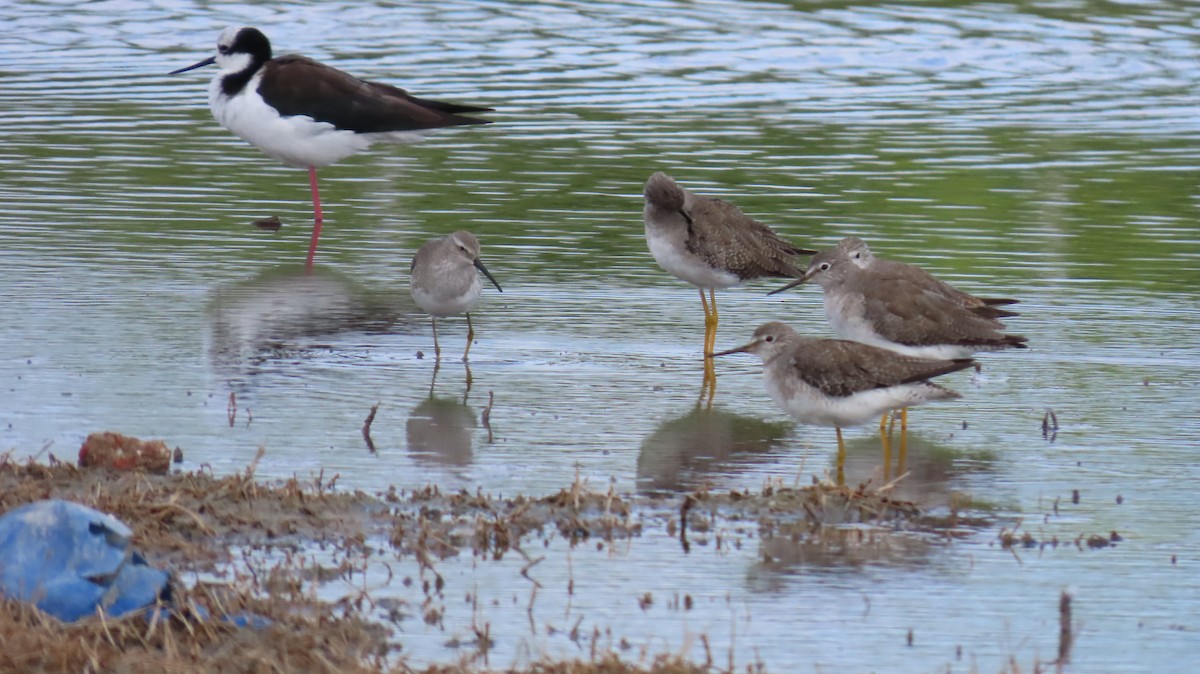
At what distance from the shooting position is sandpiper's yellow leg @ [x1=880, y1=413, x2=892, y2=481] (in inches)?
363

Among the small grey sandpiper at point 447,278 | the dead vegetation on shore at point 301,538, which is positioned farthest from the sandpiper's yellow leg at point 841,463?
the small grey sandpiper at point 447,278

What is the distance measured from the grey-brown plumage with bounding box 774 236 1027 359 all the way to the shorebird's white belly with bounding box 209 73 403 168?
22.8 feet

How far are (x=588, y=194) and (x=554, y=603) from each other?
10211mm

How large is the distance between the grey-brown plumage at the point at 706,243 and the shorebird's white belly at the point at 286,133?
520 centimetres

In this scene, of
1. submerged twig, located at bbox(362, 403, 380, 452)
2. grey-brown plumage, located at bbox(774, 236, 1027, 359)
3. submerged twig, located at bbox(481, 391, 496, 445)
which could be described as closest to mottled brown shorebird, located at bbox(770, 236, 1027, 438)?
grey-brown plumage, located at bbox(774, 236, 1027, 359)

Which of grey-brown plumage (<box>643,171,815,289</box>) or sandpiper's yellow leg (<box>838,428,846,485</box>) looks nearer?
sandpiper's yellow leg (<box>838,428,846,485</box>)

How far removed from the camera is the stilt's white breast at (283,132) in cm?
1662

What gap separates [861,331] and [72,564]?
544cm

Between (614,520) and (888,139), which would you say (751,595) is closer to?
(614,520)

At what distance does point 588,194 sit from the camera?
55.5 ft

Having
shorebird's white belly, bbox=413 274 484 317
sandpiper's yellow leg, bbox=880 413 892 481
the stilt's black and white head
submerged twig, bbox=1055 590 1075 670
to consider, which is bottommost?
sandpiper's yellow leg, bbox=880 413 892 481

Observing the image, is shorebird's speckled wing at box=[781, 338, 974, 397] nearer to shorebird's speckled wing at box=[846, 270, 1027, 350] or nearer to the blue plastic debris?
shorebird's speckled wing at box=[846, 270, 1027, 350]

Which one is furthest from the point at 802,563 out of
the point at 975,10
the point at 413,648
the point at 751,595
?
the point at 975,10

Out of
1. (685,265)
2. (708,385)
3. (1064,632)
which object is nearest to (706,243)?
(685,265)
